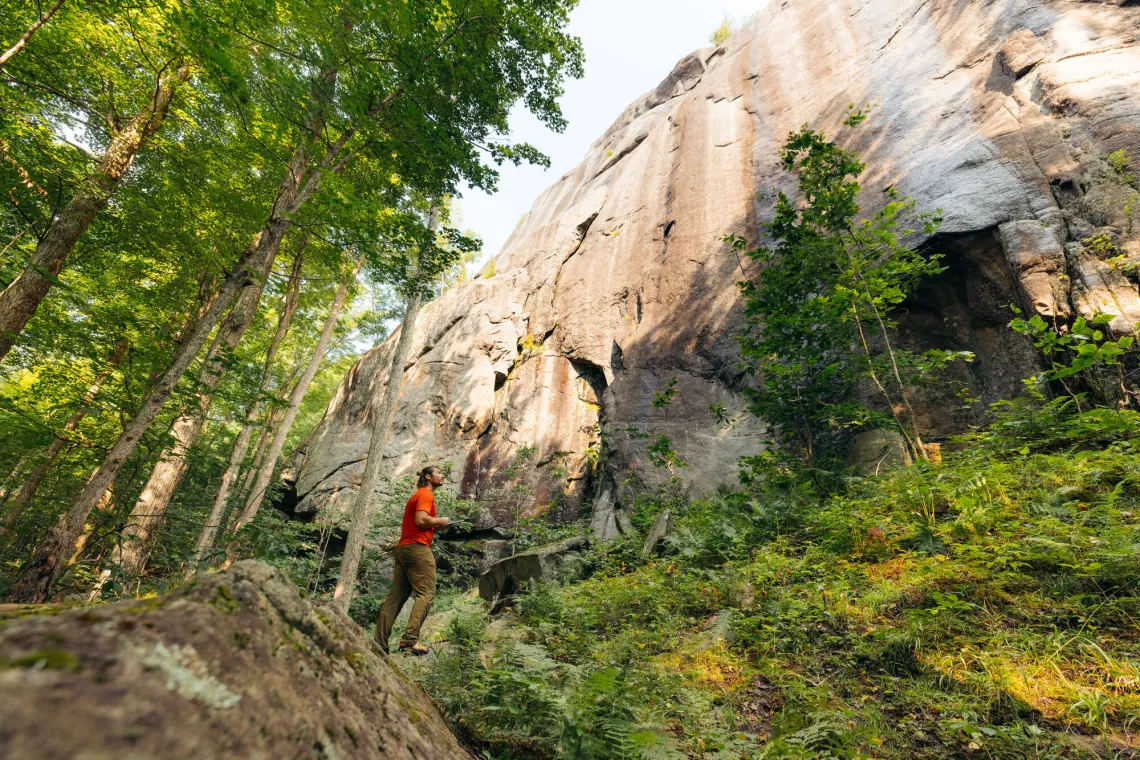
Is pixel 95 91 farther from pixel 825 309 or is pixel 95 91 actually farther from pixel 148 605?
pixel 825 309

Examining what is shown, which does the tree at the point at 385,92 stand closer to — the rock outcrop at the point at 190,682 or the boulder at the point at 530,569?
the boulder at the point at 530,569

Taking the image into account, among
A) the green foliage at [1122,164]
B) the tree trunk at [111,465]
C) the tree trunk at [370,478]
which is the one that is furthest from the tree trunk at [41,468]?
the green foliage at [1122,164]

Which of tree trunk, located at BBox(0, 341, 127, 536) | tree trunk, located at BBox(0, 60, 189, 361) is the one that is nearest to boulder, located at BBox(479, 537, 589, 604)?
tree trunk, located at BBox(0, 60, 189, 361)

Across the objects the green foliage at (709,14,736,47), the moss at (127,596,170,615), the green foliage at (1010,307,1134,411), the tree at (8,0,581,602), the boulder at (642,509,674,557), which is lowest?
the moss at (127,596,170,615)

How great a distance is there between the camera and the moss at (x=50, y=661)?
0.96 meters

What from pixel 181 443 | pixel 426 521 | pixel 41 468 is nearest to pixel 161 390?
pixel 181 443

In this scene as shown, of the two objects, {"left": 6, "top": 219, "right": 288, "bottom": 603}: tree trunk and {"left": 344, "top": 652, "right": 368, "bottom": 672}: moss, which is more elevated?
{"left": 6, "top": 219, "right": 288, "bottom": 603}: tree trunk

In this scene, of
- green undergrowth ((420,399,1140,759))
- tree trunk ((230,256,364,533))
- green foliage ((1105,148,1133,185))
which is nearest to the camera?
green undergrowth ((420,399,1140,759))

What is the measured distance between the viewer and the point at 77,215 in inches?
309

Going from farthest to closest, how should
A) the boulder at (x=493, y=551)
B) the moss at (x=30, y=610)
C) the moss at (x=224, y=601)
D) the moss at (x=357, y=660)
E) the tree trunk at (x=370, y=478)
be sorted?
the boulder at (x=493, y=551) → the tree trunk at (x=370, y=478) → the moss at (x=357, y=660) → the moss at (x=30, y=610) → the moss at (x=224, y=601)

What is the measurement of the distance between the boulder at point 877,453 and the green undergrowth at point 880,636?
0.94m

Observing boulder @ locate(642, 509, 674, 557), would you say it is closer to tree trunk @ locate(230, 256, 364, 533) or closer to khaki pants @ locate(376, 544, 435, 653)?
khaki pants @ locate(376, 544, 435, 653)

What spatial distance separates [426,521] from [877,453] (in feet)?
23.3

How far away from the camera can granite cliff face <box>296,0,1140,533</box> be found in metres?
8.17
